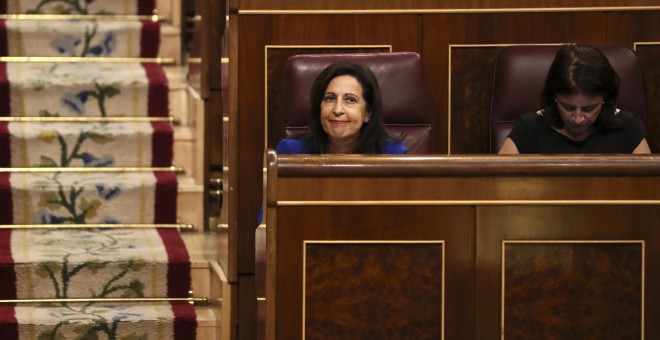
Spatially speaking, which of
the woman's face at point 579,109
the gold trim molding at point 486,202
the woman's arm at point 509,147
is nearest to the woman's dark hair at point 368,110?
the woman's arm at point 509,147

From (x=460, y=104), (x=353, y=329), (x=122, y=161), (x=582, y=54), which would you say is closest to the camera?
(x=353, y=329)

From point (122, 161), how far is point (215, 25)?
0.51 metres

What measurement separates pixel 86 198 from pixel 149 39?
2.45 feet

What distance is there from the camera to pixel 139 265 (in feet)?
11.4

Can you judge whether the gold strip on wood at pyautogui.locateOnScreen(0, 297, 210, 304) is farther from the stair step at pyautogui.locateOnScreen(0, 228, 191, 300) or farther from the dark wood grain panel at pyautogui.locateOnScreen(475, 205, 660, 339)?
the dark wood grain panel at pyautogui.locateOnScreen(475, 205, 660, 339)

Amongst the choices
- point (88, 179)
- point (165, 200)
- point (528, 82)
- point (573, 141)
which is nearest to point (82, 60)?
point (88, 179)

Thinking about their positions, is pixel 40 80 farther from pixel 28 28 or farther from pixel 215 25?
pixel 215 25

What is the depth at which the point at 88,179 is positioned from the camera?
385 cm

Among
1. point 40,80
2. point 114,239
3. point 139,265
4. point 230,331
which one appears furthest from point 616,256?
point 40,80

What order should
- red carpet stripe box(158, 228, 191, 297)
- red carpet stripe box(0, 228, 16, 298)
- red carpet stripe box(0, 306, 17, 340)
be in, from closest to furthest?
red carpet stripe box(0, 306, 17, 340) < red carpet stripe box(0, 228, 16, 298) < red carpet stripe box(158, 228, 191, 297)

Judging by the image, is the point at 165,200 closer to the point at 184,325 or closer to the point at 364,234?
the point at 184,325

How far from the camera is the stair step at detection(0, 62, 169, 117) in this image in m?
4.01

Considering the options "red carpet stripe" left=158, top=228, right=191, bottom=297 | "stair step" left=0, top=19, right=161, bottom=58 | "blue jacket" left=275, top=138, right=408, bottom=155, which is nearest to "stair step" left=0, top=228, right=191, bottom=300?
"red carpet stripe" left=158, top=228, right=191, bottom=297

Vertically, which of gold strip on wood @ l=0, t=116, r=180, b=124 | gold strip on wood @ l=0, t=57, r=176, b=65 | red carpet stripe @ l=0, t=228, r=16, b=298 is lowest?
red carpet stripe @ l=0, t=228, r=16, b=298
